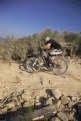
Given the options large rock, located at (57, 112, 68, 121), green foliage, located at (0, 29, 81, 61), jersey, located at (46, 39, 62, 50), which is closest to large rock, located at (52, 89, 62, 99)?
large rock, located at (57, 112, 68, 121)

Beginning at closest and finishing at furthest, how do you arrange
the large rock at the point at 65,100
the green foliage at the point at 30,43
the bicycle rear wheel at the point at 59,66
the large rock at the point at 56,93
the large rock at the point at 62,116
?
1. the large rock at the point at 62,116
2. the large rock at the point at 65,100
3. the large rock at the point at 56,93
4. the bicycle rear wheel at the point at 59,66
5. the green foliage at the point at 30,43

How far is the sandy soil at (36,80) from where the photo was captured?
948 centimetres

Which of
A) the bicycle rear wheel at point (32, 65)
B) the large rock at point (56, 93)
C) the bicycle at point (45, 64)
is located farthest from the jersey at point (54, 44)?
the large rock at point (56, 93)

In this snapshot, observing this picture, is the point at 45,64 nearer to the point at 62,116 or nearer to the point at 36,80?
the point at 36,80

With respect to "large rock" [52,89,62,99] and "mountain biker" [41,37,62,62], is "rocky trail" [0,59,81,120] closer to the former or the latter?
"large rock" [52,89,62,99]

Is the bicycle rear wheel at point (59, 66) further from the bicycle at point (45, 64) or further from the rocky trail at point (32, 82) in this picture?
the rocky trail at point (32, 82)

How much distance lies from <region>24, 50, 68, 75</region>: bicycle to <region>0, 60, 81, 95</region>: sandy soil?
0.72 feet

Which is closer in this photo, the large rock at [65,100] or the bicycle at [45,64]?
the large rock at [65,100]

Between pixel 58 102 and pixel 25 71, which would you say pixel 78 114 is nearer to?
pixel 58 102

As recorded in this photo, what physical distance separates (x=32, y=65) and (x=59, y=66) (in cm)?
112

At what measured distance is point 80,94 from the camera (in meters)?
9.22

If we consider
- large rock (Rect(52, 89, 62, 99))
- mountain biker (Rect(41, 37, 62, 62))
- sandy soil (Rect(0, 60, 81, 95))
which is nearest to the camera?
large rock (Rect(52, 89, 62, 99))

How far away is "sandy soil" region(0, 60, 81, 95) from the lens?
948cm

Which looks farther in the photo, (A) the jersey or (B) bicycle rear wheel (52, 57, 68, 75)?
(B) bicycle rear wheel (52, 57, 68, 75)
